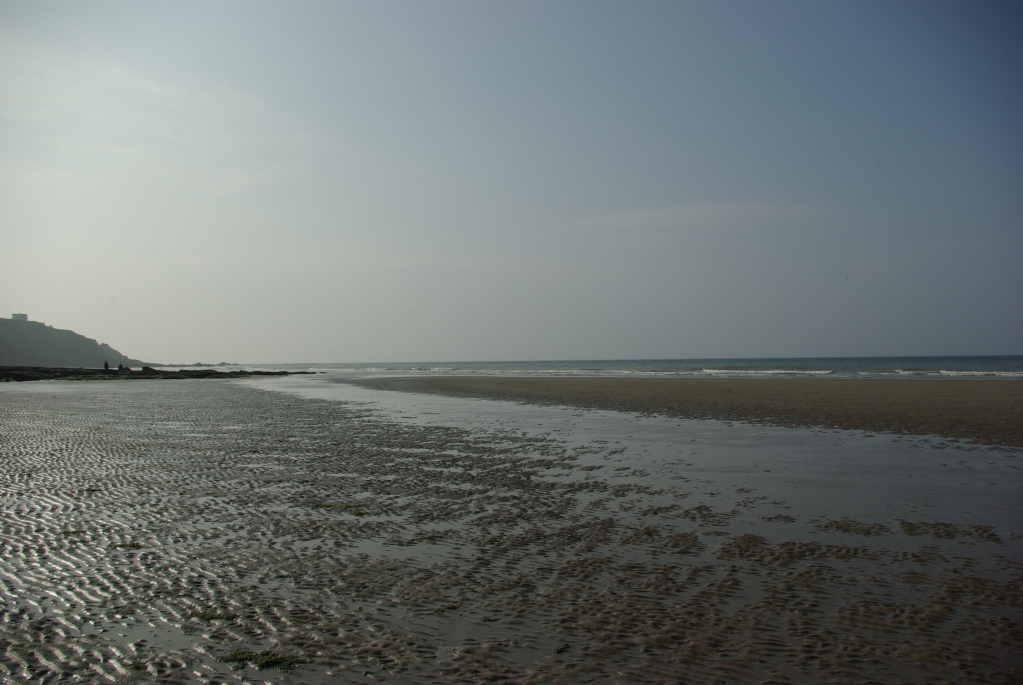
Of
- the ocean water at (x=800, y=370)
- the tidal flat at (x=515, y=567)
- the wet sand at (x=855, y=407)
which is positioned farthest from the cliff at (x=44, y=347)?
the tidal flat at (x=515, y=567)

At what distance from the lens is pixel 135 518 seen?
9.38m

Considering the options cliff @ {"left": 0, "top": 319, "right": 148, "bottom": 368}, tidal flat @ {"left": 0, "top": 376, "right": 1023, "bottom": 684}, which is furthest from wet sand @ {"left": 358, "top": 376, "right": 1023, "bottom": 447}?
cliff @ {"left": 0, "top": 319, "right": 148, "bottom": 368}

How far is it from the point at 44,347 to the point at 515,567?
198 metres

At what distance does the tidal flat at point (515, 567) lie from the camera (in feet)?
16.0

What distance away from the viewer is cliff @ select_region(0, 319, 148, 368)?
14471 centimetres

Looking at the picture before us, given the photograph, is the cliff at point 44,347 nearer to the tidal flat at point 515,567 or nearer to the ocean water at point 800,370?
the ocean water at point 800,370

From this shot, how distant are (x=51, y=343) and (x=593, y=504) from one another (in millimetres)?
202058

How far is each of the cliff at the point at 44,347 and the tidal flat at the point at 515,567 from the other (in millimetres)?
163310

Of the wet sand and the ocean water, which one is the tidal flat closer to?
the wet sand

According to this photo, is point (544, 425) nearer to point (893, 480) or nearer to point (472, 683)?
point (893, 480)

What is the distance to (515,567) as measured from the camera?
7.13m

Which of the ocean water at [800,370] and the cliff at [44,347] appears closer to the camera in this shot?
the ocean water at [800,370]

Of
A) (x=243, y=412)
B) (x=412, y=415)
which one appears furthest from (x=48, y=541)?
(x=243, y=412)

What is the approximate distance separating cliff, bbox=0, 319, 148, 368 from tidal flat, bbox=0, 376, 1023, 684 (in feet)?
536
